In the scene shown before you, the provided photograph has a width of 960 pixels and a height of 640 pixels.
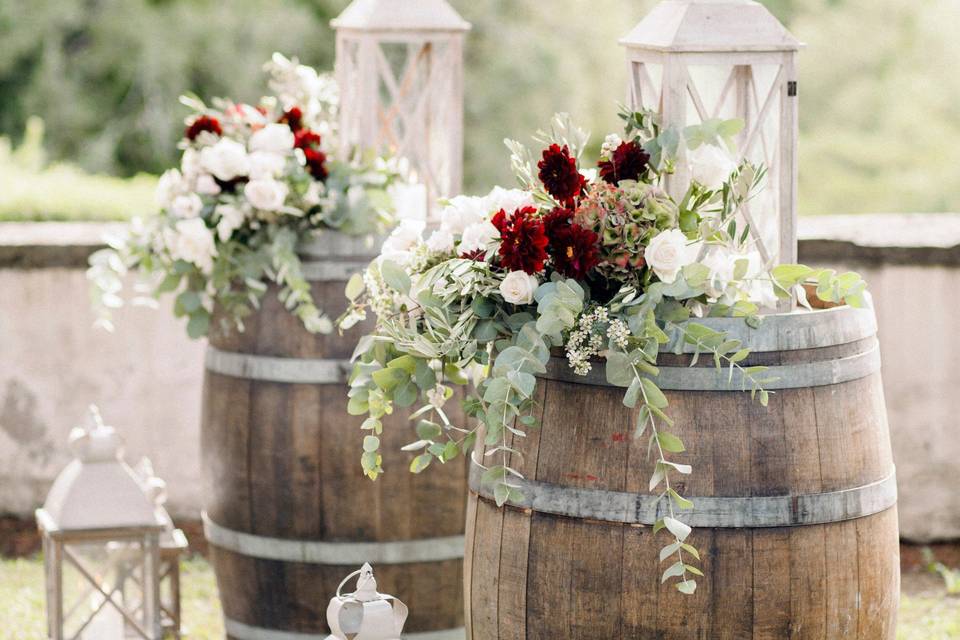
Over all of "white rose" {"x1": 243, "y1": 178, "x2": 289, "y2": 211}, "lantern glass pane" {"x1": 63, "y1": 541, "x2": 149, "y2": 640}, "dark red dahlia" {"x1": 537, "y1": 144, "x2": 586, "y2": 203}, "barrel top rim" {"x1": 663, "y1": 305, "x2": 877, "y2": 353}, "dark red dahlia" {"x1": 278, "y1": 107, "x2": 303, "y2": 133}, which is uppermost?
"dark red dahlia" {"x1": 278, "y1": 107, "x2": 303, "y2": 133}

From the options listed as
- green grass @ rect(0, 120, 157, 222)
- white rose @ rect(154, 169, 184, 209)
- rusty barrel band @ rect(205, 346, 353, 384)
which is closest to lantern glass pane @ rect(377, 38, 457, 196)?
white rose @ rect(154, 169, 184, 209)

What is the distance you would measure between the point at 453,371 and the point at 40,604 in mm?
2671

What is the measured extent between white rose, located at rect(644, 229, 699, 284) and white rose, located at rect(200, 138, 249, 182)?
1644 mm

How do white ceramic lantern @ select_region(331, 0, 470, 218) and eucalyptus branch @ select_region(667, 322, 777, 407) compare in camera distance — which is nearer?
eucalyptus branch @ select_region(667, 322, 777, 407)

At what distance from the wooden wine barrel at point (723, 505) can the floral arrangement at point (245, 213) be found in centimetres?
128


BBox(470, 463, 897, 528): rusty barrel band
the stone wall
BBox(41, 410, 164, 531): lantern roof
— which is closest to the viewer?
BBox(470, 463, 897, 528): rusty barrel band

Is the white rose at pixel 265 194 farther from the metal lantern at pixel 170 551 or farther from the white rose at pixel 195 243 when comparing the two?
the metal lantern at pixel 170 551

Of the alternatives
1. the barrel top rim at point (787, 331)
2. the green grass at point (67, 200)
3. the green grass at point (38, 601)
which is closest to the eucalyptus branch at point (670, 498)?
the barrel top rim at point (787, 331)

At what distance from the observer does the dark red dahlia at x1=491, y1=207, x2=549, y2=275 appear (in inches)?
89.0

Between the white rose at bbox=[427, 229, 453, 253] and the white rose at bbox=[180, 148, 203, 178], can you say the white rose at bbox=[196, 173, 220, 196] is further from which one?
the white rose at bbox=[427, 229, 453, 253]

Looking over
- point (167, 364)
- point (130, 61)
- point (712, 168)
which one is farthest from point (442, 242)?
point (130, 61)

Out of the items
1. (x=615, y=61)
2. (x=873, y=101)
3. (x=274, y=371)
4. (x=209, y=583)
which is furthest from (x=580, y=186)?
(x=873, y=101)

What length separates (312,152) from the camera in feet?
12.3

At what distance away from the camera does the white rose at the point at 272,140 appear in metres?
3.69
